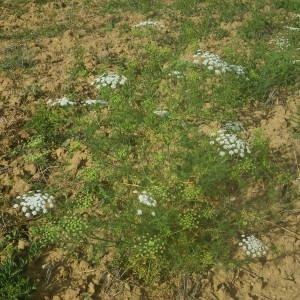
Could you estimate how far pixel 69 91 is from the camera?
802cm

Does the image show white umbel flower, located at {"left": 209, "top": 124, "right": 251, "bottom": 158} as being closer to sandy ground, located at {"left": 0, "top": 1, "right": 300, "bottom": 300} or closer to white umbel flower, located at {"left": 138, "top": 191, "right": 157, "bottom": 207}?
white umbel flower, located at {"left": 138, "top": 191, "right": 157, "bottom": 207}

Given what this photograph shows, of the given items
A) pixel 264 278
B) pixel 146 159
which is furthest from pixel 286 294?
Answer: pixel 146 159

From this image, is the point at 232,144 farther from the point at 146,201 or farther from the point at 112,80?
the point at 112,80

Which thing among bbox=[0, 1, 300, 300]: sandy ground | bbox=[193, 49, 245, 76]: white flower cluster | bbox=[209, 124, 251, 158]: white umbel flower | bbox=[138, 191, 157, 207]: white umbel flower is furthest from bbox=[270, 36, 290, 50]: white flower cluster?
bbox=[138, 191, 157, 207]: white umbel flower

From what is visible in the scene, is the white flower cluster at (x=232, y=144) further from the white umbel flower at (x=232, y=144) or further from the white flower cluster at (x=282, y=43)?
the white flower cluster at (x=282, y=43)

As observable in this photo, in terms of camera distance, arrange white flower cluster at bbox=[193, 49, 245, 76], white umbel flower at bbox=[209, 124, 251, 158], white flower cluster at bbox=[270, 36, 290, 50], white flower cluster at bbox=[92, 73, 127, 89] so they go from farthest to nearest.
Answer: white flower cluster at bbox=[270, 36, 290, 50] < white flower cluster at bbox=[193, 49, 245, 76] < white flower cluster at bbox=[92, 73, 127, 89] < white umbel flower at bbox=[209, 124, 251, 158]

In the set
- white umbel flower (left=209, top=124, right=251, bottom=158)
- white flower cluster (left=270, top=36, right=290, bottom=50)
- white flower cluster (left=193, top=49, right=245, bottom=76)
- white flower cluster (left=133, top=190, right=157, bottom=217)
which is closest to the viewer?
white flower cluster (left=133, top=190, right=157, bottom=217)

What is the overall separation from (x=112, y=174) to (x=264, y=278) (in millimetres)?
2679

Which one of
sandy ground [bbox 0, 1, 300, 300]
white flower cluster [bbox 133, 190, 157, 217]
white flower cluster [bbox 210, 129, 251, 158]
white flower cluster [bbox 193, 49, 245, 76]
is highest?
white flower cluster [bbox 193, 49, 245, 76]

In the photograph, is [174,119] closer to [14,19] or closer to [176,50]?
[176,50]

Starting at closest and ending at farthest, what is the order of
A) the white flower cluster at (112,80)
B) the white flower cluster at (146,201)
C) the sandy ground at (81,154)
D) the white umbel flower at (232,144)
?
the white flower cluster at (146,201), the sandy ground at (81,154), the white umbel flower at (232,144), the white flower cluster at (112,80)

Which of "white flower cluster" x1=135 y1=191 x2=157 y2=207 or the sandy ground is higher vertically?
"white flower cluster" x1=135 y1=191 x2=157 y2=207

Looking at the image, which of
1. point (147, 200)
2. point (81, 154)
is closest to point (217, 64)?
point (81, 154)

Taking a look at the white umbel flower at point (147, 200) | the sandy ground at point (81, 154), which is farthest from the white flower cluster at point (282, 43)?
the white umbel flower at point (147, 200)
